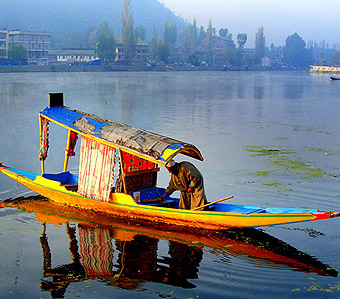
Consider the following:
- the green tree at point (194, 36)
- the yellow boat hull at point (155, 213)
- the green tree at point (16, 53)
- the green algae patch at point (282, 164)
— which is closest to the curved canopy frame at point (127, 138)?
the yellow boat hull at point (155, 213)

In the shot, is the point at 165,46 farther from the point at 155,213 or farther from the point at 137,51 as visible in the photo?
the point at 155,213

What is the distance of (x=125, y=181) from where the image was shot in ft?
32.9

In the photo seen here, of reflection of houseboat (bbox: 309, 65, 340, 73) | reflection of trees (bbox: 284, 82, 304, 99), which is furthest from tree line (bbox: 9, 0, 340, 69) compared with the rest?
reflection of trees (bbox: 284, 82, 304, 99)

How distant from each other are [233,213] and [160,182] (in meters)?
4.61

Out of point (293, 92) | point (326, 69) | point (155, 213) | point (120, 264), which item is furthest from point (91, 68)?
point (120, 264)

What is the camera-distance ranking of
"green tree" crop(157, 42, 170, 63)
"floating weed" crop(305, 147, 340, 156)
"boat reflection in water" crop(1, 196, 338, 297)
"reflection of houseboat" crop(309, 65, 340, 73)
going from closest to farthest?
"boat reflection in water" crop(1, 196, 338, 297) < "floating weed" crop(305, 147, 340, 156) < "green tree" crop(157, 42, 170, 63) < "reflection of houseboat" crop(309, 65, 340, 73)

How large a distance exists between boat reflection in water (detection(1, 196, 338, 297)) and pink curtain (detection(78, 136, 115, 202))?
21.2 inches

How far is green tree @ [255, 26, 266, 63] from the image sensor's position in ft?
603

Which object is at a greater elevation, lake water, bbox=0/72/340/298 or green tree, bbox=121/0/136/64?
green tree, bbox=121/0/136/64

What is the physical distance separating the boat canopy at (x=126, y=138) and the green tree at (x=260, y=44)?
581ft

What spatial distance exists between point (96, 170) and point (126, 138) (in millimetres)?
1126

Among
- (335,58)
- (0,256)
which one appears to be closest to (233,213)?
(0,256)

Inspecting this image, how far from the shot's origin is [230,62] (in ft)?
534

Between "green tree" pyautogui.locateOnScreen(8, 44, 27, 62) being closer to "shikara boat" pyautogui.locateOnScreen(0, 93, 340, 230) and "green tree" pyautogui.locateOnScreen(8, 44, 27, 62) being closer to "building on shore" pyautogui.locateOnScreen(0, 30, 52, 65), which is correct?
"building on shore" pyautogui.locateOnScreen(0, 30, 52, 65)
